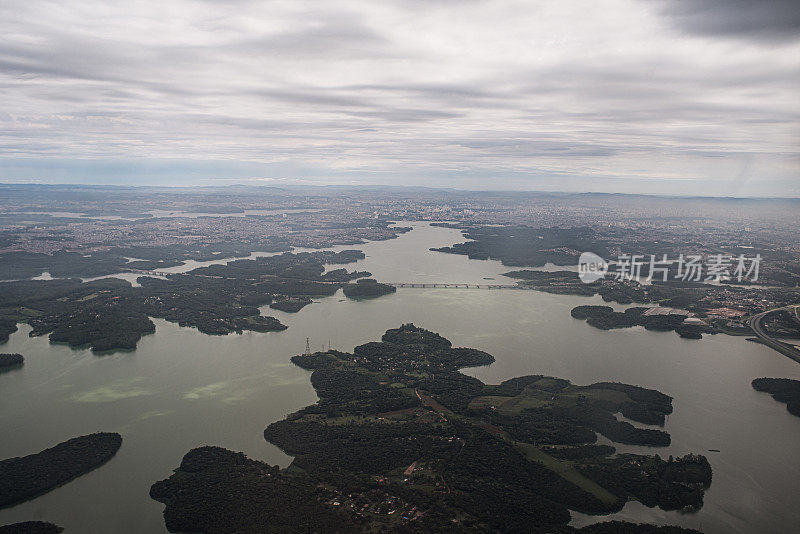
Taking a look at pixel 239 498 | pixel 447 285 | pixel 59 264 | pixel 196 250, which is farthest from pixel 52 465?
pixel 196 250

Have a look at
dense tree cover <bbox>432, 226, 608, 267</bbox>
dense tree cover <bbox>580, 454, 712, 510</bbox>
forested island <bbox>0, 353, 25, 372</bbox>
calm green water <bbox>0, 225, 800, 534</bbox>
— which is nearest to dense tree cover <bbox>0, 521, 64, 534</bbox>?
calm green water <bbox>0, 225, 800, 534</bbox>

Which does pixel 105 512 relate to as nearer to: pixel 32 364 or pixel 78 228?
pixel 32 364

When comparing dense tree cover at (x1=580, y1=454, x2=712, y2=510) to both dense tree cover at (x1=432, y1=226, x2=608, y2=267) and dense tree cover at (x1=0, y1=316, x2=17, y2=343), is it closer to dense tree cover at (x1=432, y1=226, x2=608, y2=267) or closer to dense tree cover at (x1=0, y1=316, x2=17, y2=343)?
dense tree cover at (x1=0, y1=316, x2=17, y2=343)

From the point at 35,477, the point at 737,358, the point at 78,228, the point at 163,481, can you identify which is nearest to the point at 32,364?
the point at 35,477

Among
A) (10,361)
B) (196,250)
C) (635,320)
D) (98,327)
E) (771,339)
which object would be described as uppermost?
(771,339)

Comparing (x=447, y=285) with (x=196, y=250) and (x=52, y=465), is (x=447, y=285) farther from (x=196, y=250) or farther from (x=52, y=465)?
(x=52, y=465)

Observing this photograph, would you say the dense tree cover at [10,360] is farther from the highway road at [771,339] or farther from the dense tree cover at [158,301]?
the highway road at [771,339]

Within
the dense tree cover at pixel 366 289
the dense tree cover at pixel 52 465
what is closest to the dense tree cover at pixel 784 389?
the dense tree cover at pixel 366 289

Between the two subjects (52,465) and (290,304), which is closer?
(52,465)
